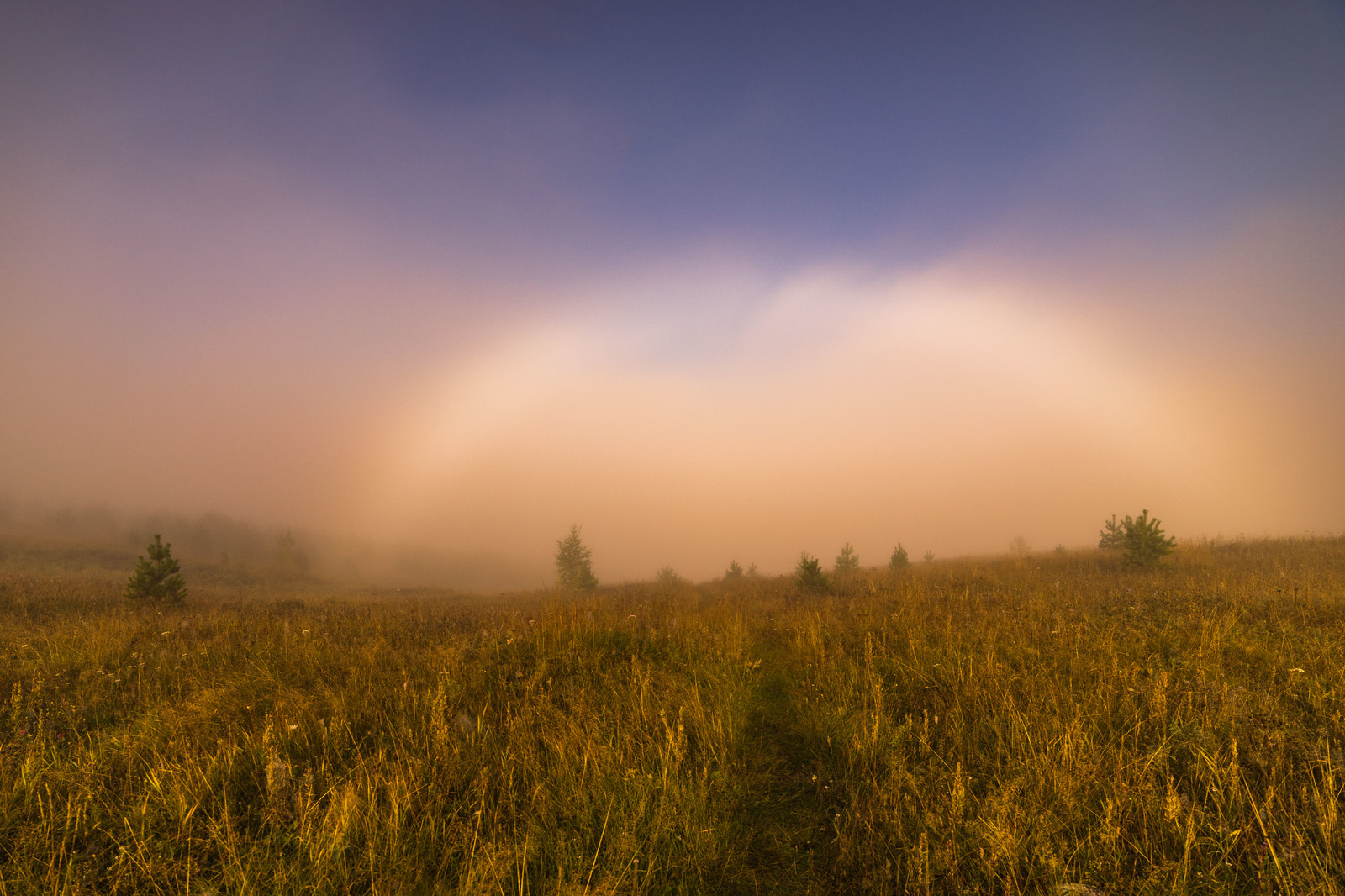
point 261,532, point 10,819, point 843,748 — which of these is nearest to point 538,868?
point 843,748

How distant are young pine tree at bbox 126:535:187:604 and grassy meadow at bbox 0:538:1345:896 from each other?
765 centimetres

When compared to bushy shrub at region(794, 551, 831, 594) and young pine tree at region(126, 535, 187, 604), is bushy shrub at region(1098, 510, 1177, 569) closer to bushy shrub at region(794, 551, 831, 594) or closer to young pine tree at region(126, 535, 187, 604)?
bushy shrub at region(794, 551, 831, 594)

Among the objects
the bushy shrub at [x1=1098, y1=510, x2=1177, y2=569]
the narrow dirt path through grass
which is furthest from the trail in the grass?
the bushy shrub at [x1=1098, y1=510, x2=1177, y2=569]

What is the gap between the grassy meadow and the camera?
7.76 ft

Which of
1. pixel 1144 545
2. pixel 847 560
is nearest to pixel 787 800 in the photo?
pixel 1144 545

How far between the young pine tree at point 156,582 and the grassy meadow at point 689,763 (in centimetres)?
765

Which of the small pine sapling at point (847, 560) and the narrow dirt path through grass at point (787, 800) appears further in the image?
the small pine sapling at point (847, 560)

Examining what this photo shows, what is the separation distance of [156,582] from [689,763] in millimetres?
16707

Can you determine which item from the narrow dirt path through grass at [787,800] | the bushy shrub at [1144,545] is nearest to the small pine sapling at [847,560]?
the bushy shrub at [1144,545]

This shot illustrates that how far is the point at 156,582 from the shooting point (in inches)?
503

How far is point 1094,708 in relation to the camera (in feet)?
12.3

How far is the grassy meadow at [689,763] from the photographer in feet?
7.76

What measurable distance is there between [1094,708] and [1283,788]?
1031 mm

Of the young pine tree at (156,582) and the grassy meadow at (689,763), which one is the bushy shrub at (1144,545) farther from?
the young pine tree at (156,582)
